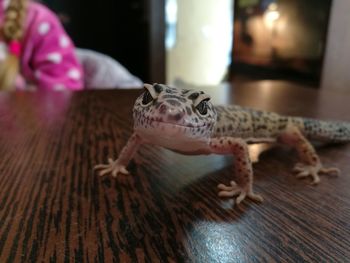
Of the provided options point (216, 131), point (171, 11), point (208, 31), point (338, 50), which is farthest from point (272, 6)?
point (216, 131)

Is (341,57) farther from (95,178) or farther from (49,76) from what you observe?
(95,178)

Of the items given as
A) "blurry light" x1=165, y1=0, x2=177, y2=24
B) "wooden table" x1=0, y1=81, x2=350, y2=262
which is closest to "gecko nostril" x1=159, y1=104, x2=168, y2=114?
"wooden table" x1=0, y1=81, x2=350, y2=262

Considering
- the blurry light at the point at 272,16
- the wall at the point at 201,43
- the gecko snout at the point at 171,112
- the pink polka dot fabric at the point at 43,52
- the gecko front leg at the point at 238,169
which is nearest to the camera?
the gecko snout at the point at 171,112

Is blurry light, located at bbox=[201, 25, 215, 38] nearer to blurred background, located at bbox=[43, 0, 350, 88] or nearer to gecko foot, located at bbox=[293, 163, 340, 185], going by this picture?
blurred background, located at bbox=[43, 0, 350, 88]

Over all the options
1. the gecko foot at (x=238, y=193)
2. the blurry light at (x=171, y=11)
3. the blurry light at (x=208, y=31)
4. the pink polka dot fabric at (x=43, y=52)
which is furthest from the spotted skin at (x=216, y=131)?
the blurry light at (x=208, y=31)

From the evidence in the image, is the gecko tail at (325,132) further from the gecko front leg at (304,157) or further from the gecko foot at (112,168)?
the gecko foot at (112,168)

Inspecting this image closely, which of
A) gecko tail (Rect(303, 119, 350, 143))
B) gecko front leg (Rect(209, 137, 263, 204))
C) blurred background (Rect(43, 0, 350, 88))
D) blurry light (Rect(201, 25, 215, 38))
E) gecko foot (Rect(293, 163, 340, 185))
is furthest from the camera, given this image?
blurry light (Rect(201, 25, 215, 38))

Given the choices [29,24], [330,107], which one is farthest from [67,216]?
[29,24]
